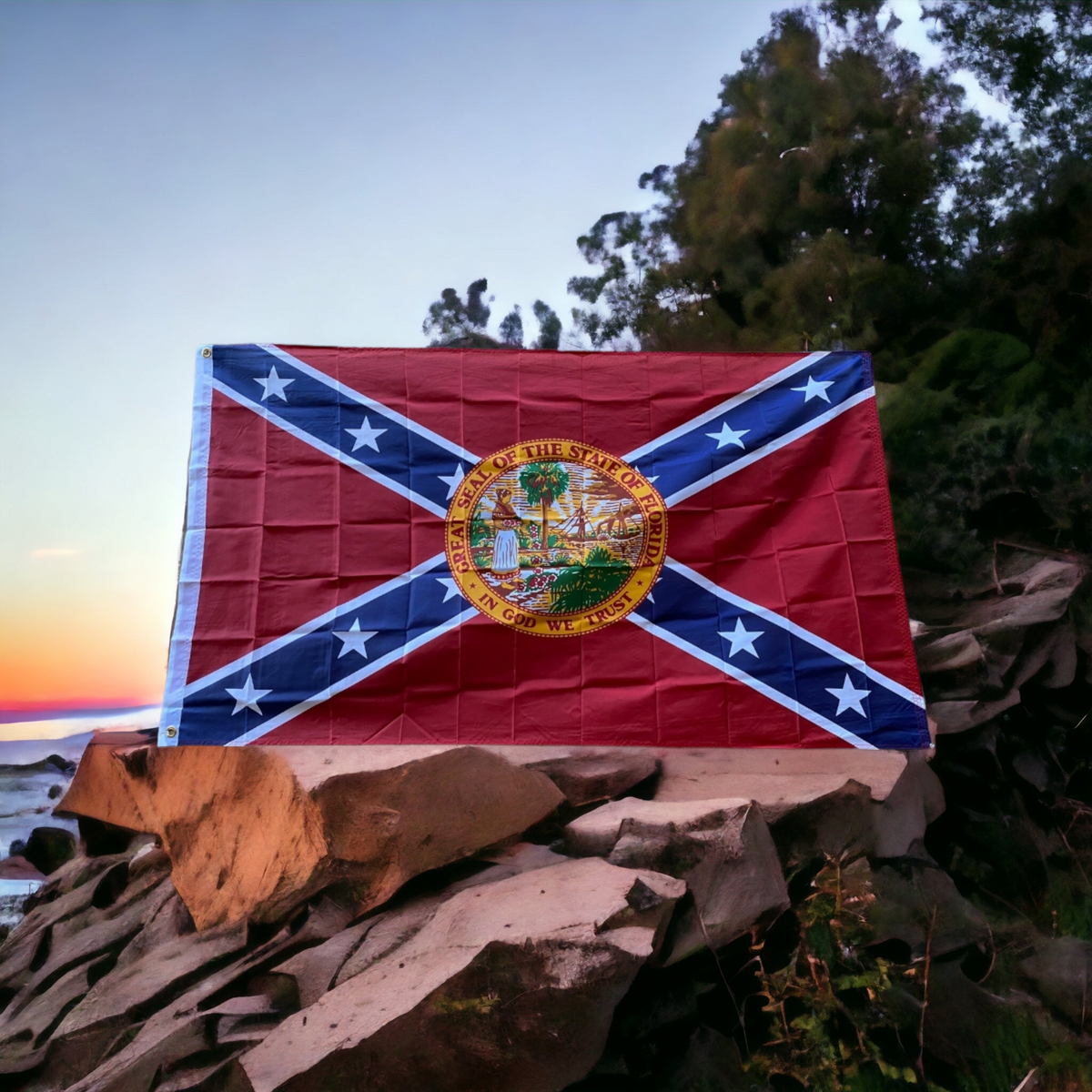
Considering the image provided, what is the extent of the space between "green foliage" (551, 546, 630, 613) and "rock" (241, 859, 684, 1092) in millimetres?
1350

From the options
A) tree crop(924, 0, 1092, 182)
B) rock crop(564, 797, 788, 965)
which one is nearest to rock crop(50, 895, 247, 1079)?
rock crop(564, 797, 788, 965)

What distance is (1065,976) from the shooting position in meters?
4.56

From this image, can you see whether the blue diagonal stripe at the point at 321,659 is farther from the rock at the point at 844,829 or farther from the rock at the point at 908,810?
the rock at the point at 908,810

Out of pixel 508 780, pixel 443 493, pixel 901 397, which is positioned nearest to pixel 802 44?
pixel 901 397

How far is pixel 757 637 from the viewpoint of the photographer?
4305 millimetres

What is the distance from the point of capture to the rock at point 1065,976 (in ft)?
14.6

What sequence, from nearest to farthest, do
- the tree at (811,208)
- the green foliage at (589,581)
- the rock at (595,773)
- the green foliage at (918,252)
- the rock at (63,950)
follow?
1. the green foliage at (589,581)
2. the rock at (63,950)
3. the rock at (595,773)
4. the green foliage at (918,252)
5. the tree at (811,208)

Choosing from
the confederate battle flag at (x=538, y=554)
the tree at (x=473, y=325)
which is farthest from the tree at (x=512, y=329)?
the confederate battle flag at (x=538, y=554)

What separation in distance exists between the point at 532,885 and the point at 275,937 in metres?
1.45

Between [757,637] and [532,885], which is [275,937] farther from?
[757,637]

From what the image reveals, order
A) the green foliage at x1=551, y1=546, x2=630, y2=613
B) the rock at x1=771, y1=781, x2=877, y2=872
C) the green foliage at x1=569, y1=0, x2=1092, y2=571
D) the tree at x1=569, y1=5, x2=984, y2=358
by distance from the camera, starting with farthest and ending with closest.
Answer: the tree at x1=569, y1=5, x2=984, y2=358 → the green foliage at x1=569, y1=0, x2=1092, y2=571 → the rock at x1=771, y1=781, x2=877, y2=872 → the green foliage at x1=551, y1=546, x2=630, y2=613

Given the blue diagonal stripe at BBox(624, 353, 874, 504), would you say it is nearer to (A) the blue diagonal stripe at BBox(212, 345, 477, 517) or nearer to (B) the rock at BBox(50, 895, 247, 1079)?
(A) the blue diagonal stripe at BBox(212, 345, 477, 517)

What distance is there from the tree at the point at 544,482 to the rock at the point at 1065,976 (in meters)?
3.42

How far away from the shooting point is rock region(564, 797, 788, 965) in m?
4.14
